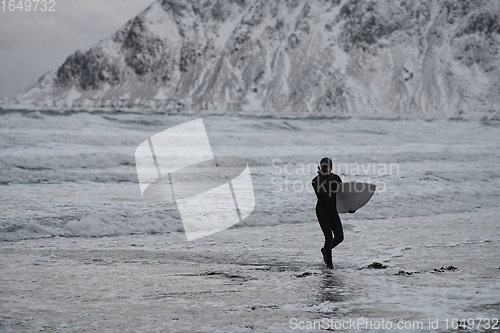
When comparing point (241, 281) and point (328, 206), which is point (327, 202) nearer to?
point (328, 206)

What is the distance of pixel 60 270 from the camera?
764 centimetres

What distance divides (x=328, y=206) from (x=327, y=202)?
0.20 feet

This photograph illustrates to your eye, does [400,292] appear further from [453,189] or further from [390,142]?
[390,142]

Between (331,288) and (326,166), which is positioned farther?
(326,166)

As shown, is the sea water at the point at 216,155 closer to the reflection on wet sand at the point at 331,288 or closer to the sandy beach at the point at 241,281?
the sandy beach at the point at 241,281

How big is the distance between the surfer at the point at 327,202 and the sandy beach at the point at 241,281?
380 mm

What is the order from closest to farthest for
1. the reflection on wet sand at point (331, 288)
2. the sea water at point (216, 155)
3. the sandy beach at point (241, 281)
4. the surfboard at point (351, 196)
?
the sandy beach at point (241, 281), the reflection on wet sand at point (331, 288), the surfboard at point (351, 196), the sea water at point (216, 155)

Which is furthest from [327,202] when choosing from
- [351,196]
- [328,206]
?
[351,196]

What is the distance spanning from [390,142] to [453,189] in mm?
20122

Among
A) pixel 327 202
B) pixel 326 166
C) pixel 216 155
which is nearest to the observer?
pixel 326 166

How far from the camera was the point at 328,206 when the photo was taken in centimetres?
790

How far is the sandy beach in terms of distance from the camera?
224 inches

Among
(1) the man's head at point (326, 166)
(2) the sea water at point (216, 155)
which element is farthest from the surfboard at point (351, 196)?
(2) the sea water at point (216, 155)

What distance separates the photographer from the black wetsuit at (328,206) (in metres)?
7.81
